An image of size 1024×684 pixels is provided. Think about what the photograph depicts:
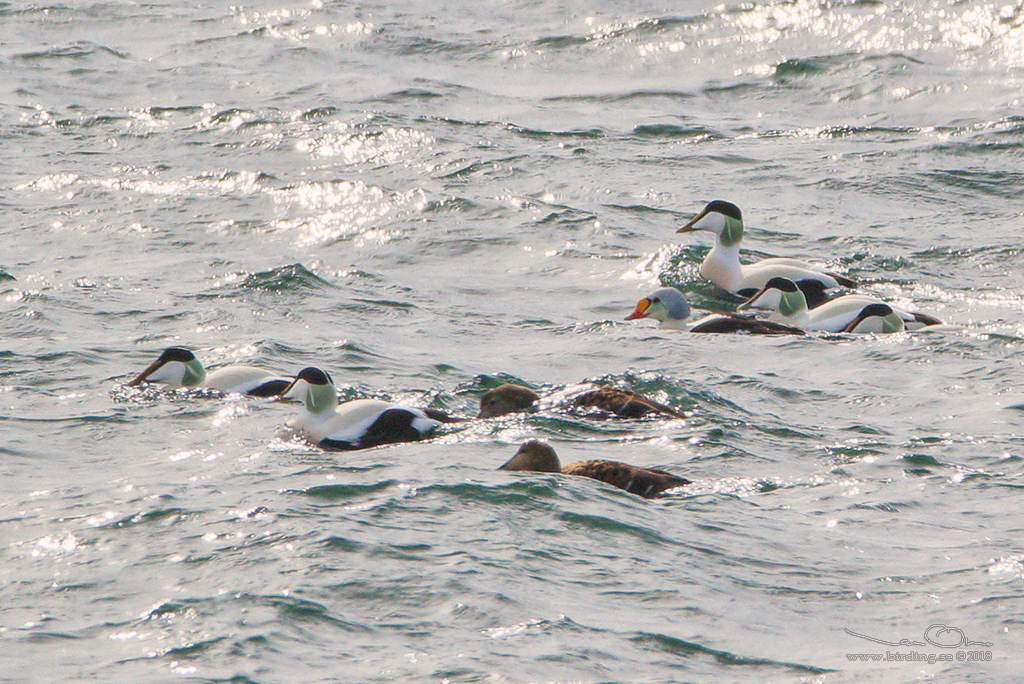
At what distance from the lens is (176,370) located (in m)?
10.3

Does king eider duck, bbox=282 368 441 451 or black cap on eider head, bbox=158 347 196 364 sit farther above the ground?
black cap on eider head, bbox=158 347 196 364

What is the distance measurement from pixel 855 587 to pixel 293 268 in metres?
8.42

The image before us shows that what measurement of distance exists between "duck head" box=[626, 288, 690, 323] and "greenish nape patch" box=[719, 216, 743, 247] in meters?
2.20

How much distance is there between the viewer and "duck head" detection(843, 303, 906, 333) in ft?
39.7

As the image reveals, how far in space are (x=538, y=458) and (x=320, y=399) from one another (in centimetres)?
172

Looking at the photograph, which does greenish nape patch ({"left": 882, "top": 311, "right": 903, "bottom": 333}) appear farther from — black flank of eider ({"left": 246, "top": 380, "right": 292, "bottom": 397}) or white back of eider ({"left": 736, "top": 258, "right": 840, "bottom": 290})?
black flank of eider ({"left": 246, "top": 380, "right": 292, "bottom": 397})

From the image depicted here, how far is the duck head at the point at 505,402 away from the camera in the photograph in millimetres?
9641

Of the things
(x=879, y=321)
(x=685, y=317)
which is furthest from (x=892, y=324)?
(x=685, y=317)

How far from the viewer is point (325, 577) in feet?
22.2

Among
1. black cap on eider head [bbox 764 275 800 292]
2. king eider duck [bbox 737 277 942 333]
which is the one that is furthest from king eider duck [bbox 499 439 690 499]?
black cap on eider head [bbox 764 275 800 292]

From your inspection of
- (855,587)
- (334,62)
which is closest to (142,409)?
(855,587)

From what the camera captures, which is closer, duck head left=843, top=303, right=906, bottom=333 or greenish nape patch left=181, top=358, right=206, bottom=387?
greenish nape patch left=181, top=358, right=206, bottom=387

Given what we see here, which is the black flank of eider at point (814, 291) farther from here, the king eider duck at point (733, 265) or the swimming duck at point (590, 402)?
the swimming duck at point (590, 402)

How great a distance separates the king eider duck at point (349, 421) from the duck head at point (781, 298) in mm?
4653
